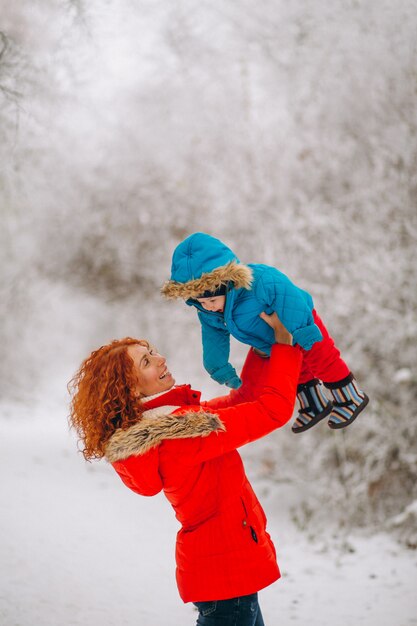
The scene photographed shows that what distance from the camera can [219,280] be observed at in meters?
1.47

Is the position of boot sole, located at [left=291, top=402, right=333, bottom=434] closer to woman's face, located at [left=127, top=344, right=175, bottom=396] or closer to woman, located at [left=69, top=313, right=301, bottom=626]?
woman, located at [left=69, top=313, right=301, bottom=626]

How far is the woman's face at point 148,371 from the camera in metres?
1.49

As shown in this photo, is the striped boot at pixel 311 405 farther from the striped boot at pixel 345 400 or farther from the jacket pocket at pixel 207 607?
the jacket pocket at pixel 207 607

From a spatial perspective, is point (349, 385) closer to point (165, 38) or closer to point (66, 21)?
point (66, 21)

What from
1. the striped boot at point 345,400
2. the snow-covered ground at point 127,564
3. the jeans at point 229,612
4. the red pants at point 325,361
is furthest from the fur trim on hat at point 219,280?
the snow-covered ground at point 127,564

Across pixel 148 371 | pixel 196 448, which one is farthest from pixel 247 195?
pixel 196 448

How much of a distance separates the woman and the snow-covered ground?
1.30 meters

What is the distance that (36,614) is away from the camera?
8.25 ft

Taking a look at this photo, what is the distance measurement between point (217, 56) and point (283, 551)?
12.6ft

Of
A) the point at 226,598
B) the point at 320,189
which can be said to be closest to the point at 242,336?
the point at 226,598

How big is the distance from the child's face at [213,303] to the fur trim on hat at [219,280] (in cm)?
4

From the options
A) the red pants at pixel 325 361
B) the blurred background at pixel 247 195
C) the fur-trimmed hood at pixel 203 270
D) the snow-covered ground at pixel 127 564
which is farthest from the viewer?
the blurred background at pixel 247 195

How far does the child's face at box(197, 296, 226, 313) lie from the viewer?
155cm

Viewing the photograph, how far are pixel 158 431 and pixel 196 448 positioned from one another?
0.33ft
